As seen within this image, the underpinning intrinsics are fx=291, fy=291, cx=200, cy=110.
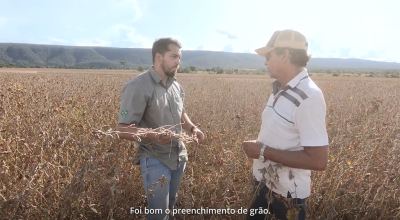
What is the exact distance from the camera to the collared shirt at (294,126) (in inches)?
68.9

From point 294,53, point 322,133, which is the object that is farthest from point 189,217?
point 294,53

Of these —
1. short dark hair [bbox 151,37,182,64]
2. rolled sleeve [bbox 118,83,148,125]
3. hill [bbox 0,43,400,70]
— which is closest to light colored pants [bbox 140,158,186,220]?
rolled sleeve [bbox 118,83,148,125]

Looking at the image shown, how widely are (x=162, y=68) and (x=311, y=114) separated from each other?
4.17ft

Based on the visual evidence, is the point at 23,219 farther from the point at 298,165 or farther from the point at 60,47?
the point at 60,47

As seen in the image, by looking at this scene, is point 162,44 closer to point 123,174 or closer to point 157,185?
point 157,185

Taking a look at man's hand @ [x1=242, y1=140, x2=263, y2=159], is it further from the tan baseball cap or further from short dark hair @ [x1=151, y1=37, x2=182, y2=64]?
short dark hair @ [x1=151, y1=37, x2=182, y2=64]

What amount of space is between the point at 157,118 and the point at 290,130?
104cm

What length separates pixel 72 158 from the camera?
3166 millimetres

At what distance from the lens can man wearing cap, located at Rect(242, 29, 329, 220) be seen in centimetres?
176

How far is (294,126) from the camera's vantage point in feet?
6.06

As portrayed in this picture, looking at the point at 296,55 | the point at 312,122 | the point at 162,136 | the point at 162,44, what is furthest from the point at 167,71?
the point at 312,122

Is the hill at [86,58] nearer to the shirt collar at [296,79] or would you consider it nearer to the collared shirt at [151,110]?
the collared shirt at [151,110]

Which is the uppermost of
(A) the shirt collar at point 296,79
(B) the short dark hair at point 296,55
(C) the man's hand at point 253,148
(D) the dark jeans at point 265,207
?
(B) the short dark hair at point 296,55

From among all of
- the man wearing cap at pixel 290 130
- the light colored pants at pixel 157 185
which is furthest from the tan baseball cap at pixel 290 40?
the light colored pants at pixel 157 185
